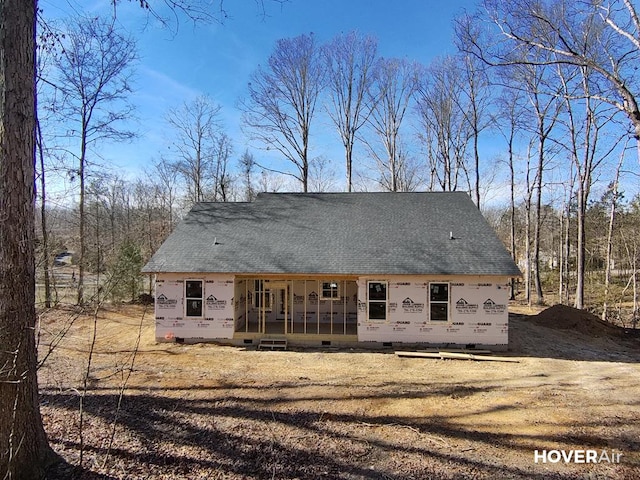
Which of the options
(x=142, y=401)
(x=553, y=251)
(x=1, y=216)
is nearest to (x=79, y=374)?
(x=142, y=401)

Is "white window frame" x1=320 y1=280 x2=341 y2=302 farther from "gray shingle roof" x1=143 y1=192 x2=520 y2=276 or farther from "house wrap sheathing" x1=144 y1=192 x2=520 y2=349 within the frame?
"gray shingle roof" x1=143 y1=192 x2=520 y2=276

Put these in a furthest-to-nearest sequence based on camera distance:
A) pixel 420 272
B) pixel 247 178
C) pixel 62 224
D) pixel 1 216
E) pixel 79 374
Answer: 1. pixel 247 178
2. pixel 62 224
3. pixel 420 272
4. pixel 79 374
5. pixel 1 216

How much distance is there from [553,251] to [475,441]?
40.3 m

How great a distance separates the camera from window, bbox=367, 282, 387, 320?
485 inches

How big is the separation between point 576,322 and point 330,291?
10846 mm

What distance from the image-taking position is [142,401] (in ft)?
22.0

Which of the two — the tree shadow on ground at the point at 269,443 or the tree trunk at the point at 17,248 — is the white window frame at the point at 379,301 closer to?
the tree shadow on ground at the point at 269,443

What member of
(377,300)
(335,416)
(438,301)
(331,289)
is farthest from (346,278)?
(335,416)

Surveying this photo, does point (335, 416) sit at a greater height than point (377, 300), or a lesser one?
lesser

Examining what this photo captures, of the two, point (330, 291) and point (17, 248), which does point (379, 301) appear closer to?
point (330, 291)

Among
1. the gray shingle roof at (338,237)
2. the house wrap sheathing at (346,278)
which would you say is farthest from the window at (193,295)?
the gray shingle roof at (338,237)

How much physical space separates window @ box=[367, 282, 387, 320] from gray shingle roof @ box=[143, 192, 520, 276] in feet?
1.94

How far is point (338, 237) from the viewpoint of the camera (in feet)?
45.9

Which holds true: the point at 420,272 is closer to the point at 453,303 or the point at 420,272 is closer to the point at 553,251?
the point at 453,303
